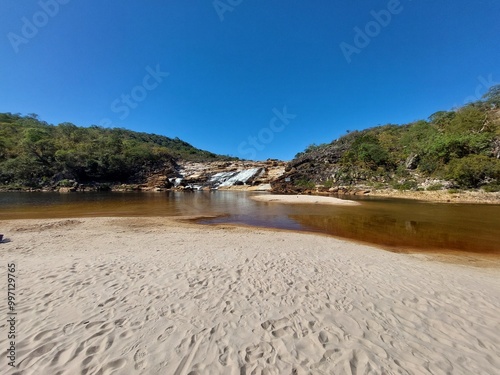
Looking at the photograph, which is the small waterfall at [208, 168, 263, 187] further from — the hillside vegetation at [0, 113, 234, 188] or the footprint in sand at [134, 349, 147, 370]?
the footprint in sand at [134, 349, 147, 370]

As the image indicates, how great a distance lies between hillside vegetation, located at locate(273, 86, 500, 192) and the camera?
29312 millimetres

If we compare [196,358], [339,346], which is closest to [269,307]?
[339,346]

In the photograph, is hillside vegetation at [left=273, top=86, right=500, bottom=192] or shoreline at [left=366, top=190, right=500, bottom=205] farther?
hillside vegetation at [left=273, top=86, right=500, bottom=192]

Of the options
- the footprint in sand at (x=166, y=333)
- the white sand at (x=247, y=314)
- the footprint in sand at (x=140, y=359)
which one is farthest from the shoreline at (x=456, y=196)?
the footprint in sand at (x=140, y=359)

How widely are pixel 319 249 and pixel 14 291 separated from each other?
28.0 feet

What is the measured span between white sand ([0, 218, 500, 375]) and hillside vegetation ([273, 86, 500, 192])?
32289 millimetres

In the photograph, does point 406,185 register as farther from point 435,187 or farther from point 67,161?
point 67,161

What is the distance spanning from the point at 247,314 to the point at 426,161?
45884mm

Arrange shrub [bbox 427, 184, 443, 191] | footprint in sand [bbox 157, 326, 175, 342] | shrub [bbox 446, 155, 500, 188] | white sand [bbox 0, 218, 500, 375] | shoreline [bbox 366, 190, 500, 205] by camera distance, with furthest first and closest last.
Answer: shrub [bbox 427, 184, 443, 191] → shrub [bbox 446, 155, 500, 188] → shoreline [bbox 366, 190, 500, 205] → footprint in sand [bbox 157, 326, 175, 342] → white sand [bbox 0, 218, 500, 375]

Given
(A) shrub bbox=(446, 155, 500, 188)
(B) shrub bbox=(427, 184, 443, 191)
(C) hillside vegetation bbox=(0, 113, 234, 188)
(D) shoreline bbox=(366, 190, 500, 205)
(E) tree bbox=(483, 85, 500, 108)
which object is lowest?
(D) shoreline bbox=(366, 190, 500, 205)

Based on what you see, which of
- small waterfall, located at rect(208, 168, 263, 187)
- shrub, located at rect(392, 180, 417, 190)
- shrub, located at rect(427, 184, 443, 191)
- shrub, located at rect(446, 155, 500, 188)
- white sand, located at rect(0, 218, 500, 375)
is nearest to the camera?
white sand, located at rect(0, 218, 500, 375)

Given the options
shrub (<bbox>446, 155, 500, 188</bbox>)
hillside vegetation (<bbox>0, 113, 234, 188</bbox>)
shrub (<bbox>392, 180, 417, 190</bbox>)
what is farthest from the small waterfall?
shrub (<bbox>446, 155, 500, 188</bbox>)

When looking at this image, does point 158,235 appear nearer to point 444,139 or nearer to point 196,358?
point 196,358

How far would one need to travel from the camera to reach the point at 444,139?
35.3m
